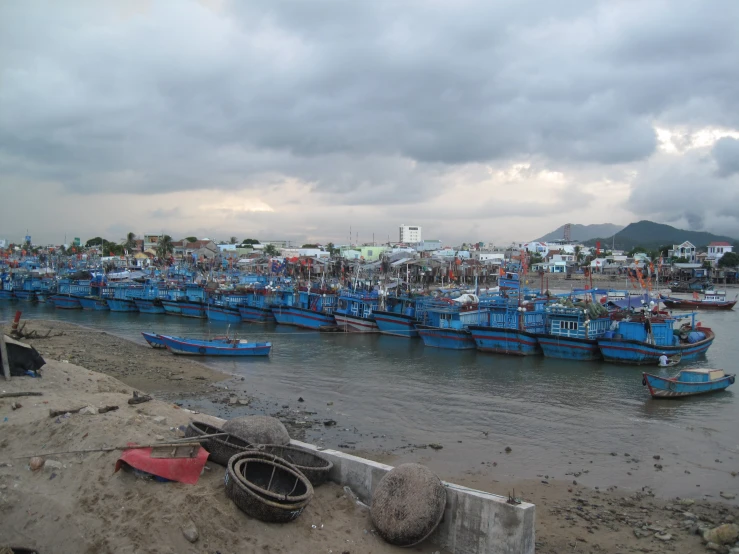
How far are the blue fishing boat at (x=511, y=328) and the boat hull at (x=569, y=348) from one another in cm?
68

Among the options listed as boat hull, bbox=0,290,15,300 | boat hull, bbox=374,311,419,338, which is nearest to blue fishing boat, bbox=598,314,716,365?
boat hull, bbox=374,311,419,338

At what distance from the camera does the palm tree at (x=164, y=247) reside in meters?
108

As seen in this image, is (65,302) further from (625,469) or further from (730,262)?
(730,262)

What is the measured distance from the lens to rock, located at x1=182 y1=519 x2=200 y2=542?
7.66 metres

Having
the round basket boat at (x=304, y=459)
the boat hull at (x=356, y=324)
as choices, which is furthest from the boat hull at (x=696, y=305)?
the round basket boat at (x=304, y=459)

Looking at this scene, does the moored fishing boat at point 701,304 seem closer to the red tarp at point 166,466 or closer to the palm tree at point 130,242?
the red tarp at point 166,466

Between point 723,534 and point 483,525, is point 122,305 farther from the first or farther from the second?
point 723,534

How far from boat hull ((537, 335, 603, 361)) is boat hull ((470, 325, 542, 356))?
594 mm

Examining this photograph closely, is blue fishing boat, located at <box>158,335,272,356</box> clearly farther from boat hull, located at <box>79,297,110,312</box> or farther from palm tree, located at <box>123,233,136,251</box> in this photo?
palm tree, located at <box>123,233,136,251</box>

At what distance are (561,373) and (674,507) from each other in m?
17.4

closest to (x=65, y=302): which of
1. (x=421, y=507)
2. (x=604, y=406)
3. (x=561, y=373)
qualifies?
(x=561, y=373)

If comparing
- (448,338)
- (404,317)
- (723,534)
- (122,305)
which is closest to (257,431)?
(723,534)

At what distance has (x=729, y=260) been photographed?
101 m

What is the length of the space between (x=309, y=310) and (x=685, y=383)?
30.6 meters
